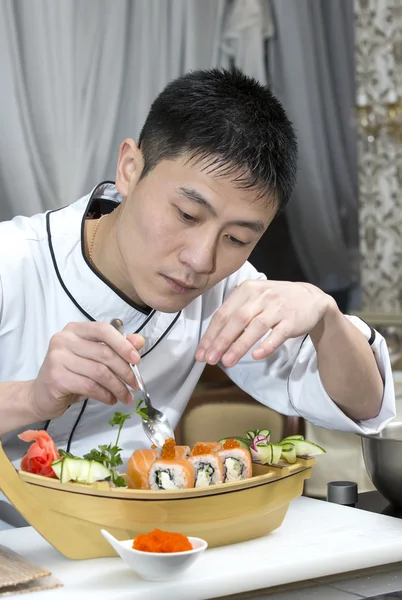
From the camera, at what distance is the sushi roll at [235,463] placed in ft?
3.82

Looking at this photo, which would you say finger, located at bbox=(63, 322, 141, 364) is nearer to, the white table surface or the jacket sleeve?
the white table surface

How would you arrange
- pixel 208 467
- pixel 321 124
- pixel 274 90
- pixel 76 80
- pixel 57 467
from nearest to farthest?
pixel 57 467 → pixel 208 467 → pixel 76 80 → pixel 274 90 → pixel 321 124

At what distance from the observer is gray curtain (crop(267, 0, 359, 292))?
3.71 meters

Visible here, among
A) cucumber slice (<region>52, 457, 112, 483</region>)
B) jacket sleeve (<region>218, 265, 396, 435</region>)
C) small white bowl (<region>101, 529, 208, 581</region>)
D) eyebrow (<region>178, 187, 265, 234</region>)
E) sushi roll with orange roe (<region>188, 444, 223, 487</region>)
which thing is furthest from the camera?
jacket sleeve (<region>218, 265, 396, 435</region>)

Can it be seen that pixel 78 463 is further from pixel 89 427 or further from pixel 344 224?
pixel 344 224

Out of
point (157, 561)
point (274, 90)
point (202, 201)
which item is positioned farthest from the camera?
point (274, 90)

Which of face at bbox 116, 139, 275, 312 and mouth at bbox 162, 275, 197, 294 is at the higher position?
face at bbox 116, 139, 275, 312

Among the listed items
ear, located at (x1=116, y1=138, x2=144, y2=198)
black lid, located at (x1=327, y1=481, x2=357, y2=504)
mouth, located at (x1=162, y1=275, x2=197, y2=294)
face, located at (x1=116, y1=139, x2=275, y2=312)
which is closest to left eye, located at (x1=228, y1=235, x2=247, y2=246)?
face, located at (x1=116, y1=139, x2=275, y2=312)

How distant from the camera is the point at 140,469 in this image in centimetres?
111

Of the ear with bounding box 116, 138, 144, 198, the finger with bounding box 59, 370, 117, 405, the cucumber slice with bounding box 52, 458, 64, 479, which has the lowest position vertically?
the cucumber slice with bounding box 52, 458, 64, 479

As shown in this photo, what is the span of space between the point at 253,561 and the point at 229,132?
67 cm

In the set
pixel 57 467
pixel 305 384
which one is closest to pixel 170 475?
pixel 57 467

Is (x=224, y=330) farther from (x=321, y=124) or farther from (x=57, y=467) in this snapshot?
(x=321, y=124)

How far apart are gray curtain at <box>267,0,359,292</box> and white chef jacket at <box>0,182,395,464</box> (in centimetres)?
216
